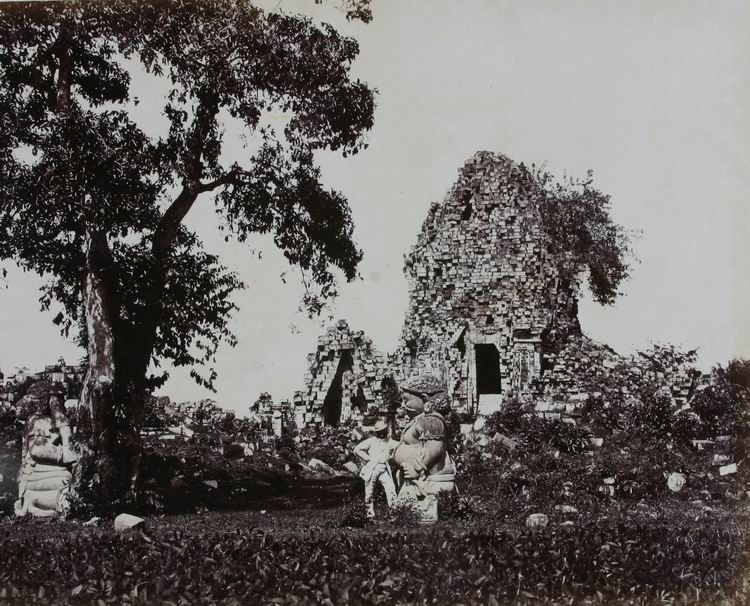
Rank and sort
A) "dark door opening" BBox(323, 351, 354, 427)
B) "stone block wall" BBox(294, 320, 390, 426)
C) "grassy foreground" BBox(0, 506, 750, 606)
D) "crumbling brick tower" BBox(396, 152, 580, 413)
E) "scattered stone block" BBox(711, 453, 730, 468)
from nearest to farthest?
"grassy foreground" BBox(0, 506, 750, 606) < "scattered stone block" BBox(711, 453, 730, 468) < "stone block wall" BBox(294, 320, 390, 426) < "dark door opening" BBox(323, 351, 354, 427) < "crumbling brick tower" BBox(396, 152, 580, 413)

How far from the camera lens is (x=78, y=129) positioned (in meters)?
11.4

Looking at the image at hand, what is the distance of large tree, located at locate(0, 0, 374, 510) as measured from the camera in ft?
37.8

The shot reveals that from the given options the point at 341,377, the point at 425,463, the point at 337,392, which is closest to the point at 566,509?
the point at 425,463

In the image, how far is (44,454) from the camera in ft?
39.1

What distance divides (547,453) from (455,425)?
10.8 feet

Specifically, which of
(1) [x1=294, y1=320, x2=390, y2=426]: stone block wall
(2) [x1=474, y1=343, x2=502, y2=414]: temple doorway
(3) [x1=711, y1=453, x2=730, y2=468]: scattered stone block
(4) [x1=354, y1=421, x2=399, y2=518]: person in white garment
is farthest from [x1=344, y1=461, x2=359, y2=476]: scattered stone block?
(2) [x1=474, y1=343, x2=502, y2=414]: temple doorway

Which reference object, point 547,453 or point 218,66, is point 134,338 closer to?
point 218,66

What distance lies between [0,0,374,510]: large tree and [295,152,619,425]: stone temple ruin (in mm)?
6794

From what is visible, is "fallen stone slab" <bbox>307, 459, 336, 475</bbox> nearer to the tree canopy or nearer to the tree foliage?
the tree canopy

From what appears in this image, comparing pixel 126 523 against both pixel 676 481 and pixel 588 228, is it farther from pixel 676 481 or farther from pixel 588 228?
pixel 588 228

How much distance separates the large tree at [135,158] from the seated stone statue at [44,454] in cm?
38

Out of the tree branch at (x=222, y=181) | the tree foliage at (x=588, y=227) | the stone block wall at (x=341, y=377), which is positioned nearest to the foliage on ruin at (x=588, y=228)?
the tree foliage at (x=588, y=227)

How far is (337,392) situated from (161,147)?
9.92 meters

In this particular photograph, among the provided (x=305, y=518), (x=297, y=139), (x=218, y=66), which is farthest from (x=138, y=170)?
(x=305, y=518)
